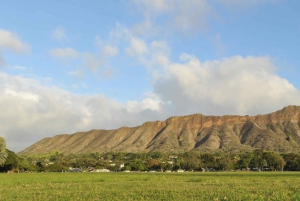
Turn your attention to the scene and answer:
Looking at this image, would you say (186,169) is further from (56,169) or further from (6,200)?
(6,200)

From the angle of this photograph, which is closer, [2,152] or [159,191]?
[159,191]

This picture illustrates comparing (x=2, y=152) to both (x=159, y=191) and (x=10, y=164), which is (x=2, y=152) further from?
(x=159, y=191)

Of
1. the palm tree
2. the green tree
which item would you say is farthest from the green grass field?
the green tree

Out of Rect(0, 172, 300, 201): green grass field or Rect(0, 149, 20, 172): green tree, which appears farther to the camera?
Rect(0, 149, 20, 172): green tree

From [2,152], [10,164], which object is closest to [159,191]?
[2,152]

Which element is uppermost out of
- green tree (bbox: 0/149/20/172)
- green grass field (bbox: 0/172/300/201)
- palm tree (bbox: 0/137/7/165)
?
palm tree (bbox: 0/137/7/165)

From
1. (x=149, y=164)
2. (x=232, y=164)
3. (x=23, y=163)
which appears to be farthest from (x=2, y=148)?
(x=232, y=164)

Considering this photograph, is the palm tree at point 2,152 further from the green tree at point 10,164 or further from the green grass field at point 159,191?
the green grass field at point 159,191

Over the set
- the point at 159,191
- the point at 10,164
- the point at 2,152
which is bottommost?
the point at 159,191

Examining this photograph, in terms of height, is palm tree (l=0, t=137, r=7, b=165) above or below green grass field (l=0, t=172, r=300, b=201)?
above

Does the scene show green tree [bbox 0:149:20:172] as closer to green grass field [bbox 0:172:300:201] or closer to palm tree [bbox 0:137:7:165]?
palm tree [bbox 0:137:7:165]

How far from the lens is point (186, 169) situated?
524ft

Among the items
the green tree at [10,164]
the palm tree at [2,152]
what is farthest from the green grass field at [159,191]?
the green tree at [10,164]

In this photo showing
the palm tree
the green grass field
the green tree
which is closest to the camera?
the green grass field
